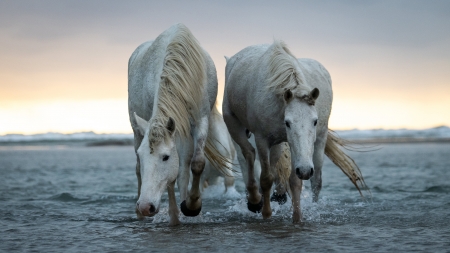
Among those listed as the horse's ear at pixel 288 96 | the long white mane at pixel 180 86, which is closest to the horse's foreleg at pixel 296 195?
the horse's ear at pixel 288 96

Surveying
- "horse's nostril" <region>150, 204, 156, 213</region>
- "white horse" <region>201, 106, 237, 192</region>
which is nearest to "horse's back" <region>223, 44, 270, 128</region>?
"white horse" <region>201, 106, 237, 192</region>

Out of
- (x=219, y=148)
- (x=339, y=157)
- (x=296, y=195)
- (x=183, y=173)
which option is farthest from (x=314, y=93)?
(x=219, y=148)

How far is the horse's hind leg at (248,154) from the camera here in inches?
286

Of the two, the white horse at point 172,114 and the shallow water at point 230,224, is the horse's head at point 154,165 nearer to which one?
the white horse at point 172,114

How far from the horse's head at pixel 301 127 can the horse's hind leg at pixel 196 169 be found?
0.88 meters

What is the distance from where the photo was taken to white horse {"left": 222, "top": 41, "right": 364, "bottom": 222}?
5.88 m

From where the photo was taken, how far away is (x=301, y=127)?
5.84 meters

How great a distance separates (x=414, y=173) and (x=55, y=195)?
7.71 meters

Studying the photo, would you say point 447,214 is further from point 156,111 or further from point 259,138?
point 156,111

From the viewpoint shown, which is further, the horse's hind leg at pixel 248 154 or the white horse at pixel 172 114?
the horse's hind leg at pixel 248 154

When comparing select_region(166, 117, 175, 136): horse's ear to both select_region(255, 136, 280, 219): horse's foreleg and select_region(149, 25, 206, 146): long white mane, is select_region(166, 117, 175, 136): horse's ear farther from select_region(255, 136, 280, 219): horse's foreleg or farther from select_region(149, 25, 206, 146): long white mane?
select_region(255, 136, 280, 219): horse's foreleg

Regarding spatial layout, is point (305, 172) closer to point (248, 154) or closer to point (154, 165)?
point (154, 165)

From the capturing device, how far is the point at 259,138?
6.76 m

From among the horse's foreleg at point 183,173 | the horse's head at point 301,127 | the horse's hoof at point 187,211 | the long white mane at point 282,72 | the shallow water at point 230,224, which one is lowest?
the shallow water at point 230,224
